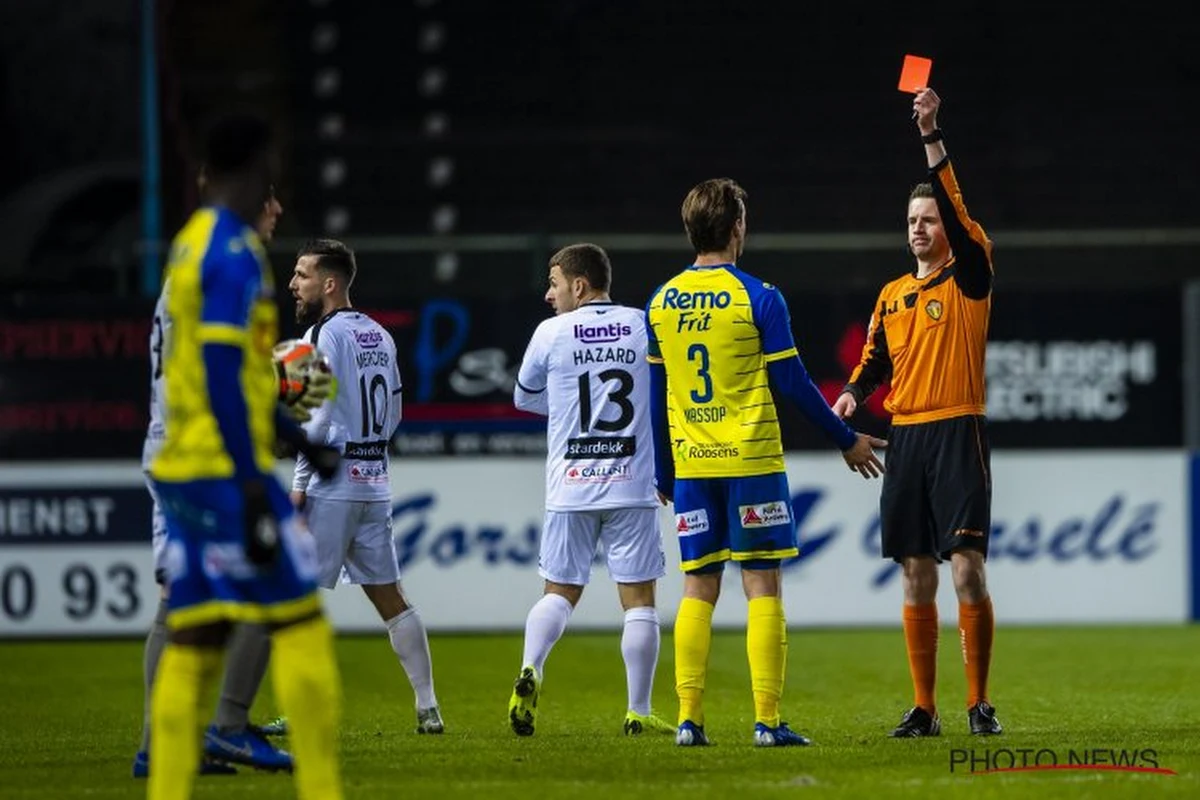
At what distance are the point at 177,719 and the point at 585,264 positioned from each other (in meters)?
3.98

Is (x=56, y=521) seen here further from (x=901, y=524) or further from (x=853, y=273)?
(x=901, y=524)

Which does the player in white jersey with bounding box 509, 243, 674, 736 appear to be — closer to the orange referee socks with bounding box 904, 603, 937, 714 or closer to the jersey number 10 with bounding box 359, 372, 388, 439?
the jersey number 10 with bounding box 359, 372, 388, 439

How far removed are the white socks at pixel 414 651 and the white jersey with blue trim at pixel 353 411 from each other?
56 cm

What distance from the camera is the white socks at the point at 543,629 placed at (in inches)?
368

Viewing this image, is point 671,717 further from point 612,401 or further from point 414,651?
point 612,401

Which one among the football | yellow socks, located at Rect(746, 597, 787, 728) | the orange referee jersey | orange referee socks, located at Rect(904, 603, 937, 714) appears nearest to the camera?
the football

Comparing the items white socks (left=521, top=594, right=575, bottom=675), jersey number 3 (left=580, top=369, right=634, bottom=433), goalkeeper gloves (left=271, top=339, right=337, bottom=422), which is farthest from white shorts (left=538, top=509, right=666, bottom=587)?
goalkeeper gloves (left=271, top=339, right=337, bottom=422)

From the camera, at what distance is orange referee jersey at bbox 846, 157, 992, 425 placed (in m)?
8.98

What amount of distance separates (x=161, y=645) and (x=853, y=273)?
8.70m

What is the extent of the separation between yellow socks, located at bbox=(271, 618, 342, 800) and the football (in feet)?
5.62

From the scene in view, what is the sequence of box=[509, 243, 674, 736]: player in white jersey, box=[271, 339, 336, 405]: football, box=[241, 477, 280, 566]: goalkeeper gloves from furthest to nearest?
box=[509, 243, 674, 736]: player in white jersey
box=[271, 339, 336, 405]: football
box=[241, 477, 280, 566]: goalkeeper gloves

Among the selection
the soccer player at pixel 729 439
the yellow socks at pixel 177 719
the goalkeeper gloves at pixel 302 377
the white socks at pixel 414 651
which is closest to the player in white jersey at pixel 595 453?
the white socks at pixel 414 651

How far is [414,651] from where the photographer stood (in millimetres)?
9539

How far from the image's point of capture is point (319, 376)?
25.0ft
